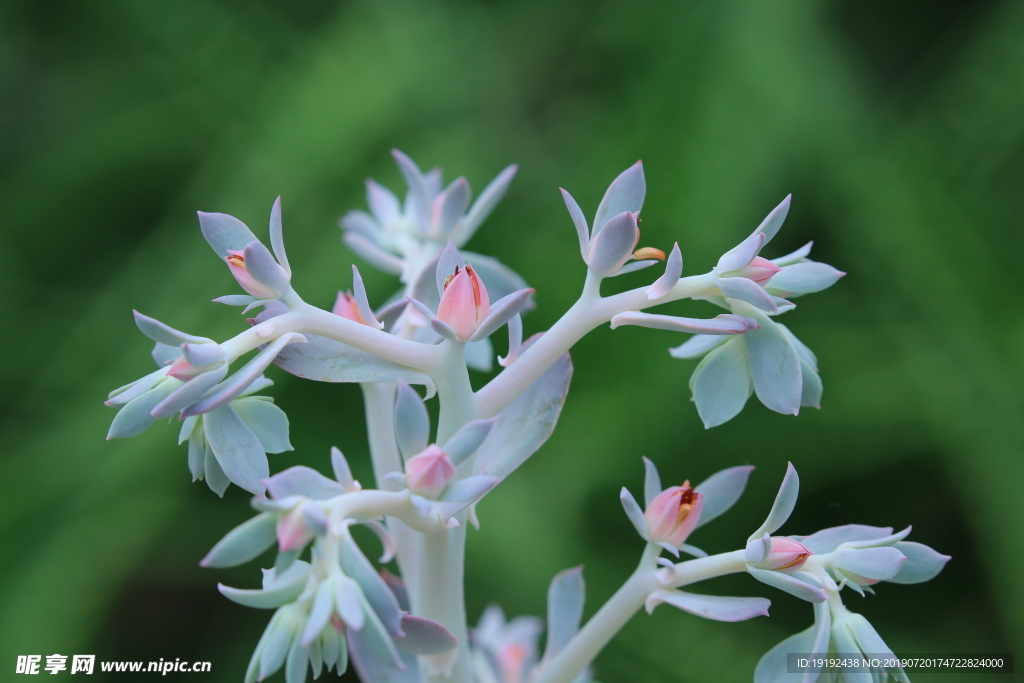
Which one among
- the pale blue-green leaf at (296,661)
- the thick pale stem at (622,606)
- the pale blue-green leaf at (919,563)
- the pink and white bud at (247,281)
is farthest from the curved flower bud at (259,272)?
the pale blue-green leaf at (919,563)

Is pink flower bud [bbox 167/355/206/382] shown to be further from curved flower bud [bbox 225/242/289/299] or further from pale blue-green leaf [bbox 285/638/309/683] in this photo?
pale blue-green leaf [bbox 285/638/309/683]

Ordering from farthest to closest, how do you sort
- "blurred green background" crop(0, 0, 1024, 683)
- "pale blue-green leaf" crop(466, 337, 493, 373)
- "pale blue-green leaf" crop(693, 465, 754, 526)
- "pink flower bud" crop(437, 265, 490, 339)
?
"blurred green background" crop(0, 0, 1024, 683) < "pale blue-green leaf" crop(466, 337, 493, 373) < "pale blue-green leaf" crop(693, 465, 754, 526) < "pink flower bud" crop(437, 265, 490, 339)

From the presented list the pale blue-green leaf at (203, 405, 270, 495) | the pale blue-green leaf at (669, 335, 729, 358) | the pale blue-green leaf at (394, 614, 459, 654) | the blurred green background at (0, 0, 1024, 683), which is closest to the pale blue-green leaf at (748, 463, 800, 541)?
the pale blue-green leaf at (669, 335, 729, 358)

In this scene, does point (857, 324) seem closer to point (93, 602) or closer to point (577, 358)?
point (577, 358)

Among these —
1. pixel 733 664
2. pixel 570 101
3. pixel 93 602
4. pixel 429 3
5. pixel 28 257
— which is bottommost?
pixel 93 602

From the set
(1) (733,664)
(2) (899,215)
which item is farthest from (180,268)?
(2) (899,215)
